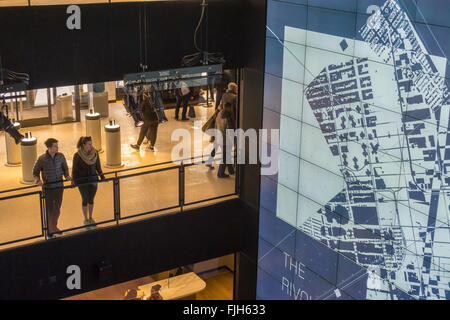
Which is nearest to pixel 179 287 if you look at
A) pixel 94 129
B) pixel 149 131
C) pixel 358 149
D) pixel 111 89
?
pixel 149 131

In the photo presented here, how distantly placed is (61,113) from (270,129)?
335cm

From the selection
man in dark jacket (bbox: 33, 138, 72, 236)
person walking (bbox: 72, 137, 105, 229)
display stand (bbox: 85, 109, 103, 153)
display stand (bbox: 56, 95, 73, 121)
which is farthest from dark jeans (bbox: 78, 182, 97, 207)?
display stand (bbox: 56, 95, 73, 121)

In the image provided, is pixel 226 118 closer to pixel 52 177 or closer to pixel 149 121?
pixel 149 121

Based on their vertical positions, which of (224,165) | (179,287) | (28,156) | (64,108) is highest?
(64,108)

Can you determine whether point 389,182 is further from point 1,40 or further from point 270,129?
point 1,40

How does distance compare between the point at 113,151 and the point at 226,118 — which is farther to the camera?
the point at 226,118

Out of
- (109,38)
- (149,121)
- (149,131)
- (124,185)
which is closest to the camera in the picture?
(109,38)

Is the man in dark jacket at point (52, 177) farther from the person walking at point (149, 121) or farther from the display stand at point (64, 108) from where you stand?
the person walking at point (149, 121)

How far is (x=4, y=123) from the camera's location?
9.39m

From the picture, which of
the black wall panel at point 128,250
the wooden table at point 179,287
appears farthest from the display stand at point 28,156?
the wooden table at point 179,287

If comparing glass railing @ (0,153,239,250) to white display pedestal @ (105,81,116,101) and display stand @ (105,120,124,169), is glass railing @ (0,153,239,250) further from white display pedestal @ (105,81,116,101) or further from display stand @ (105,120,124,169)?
white display pedestal @ (105,81,116,101)

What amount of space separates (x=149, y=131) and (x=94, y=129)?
0.87 metres

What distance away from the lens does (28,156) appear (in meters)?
10.8

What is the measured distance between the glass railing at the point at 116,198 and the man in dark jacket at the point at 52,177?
0.7 inches
